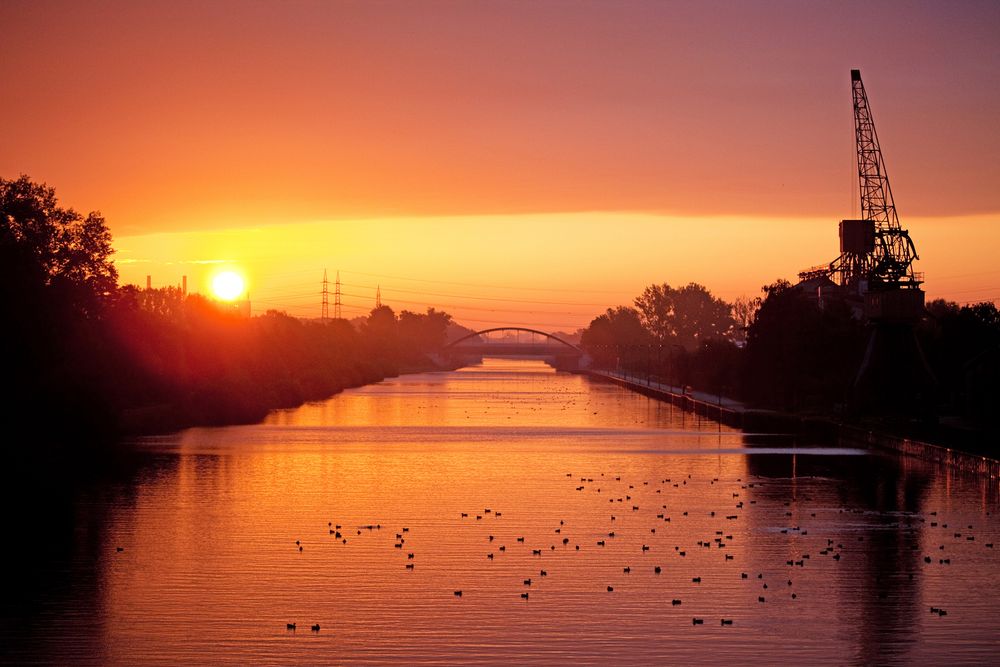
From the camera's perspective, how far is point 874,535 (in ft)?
134

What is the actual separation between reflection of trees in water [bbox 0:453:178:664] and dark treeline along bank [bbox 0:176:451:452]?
21.5ft

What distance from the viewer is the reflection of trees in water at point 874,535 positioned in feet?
90.6

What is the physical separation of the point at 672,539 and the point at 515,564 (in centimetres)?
657

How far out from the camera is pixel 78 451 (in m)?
69.6

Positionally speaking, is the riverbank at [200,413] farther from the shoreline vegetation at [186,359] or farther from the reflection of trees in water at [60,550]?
the reflection of trees in water at [60,550]

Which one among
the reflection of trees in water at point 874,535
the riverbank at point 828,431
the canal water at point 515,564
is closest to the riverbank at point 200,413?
the canal water at point 515,564

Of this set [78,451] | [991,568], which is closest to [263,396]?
[78,451]

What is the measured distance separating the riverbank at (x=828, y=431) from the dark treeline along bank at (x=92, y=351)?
125 ft

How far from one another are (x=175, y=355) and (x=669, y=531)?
6220 cm

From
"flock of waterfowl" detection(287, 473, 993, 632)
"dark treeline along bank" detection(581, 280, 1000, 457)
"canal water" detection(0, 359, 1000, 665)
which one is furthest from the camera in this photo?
"dark treeline along bank" detection(581, 280, 1000, 457)

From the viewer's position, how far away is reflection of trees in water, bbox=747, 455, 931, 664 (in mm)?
27609

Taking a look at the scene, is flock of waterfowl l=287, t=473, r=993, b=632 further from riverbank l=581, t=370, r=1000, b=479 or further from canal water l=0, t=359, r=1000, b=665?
riverbank l=581, t=370, r=1000, b=479

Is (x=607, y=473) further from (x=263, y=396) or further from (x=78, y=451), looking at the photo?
(x=263, y=396)

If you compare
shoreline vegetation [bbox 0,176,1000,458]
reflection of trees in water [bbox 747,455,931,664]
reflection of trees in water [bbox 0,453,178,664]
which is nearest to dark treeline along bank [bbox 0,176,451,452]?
shoreline vegetation [bbox 0,176,1000,458]
